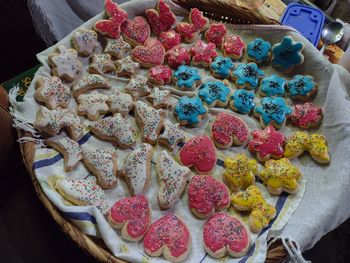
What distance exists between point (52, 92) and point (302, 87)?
A: 730 millimetres

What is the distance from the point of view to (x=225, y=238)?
940 mm

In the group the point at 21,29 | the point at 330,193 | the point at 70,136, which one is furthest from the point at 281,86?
the point at 21,29

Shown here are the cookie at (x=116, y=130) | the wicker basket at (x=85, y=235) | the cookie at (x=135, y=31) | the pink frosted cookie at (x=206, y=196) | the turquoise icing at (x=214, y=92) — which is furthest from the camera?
the cookie at (x=135, y=31)

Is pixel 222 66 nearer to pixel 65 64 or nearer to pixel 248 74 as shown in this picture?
pixel 248 74

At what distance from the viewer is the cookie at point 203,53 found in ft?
4.22

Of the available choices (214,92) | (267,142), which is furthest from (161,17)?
(267,142)

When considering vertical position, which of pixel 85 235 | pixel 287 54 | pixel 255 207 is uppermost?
pixel 287 54

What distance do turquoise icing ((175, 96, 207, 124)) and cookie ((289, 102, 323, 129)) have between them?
0.27 m

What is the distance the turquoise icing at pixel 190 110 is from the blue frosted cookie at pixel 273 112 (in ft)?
0.55

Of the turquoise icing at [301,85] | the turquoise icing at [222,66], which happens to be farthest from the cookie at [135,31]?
the turquoise icing at [301,85]

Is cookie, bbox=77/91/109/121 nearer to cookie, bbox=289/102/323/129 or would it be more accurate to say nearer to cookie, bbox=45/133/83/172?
cookie, bbox=45/133/83/172

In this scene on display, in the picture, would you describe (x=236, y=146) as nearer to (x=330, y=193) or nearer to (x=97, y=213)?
(x=330, y=193)

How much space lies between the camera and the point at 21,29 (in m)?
1.76

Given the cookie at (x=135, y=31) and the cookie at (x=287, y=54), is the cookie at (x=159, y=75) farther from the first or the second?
the cookie at (x=287, y=54)
